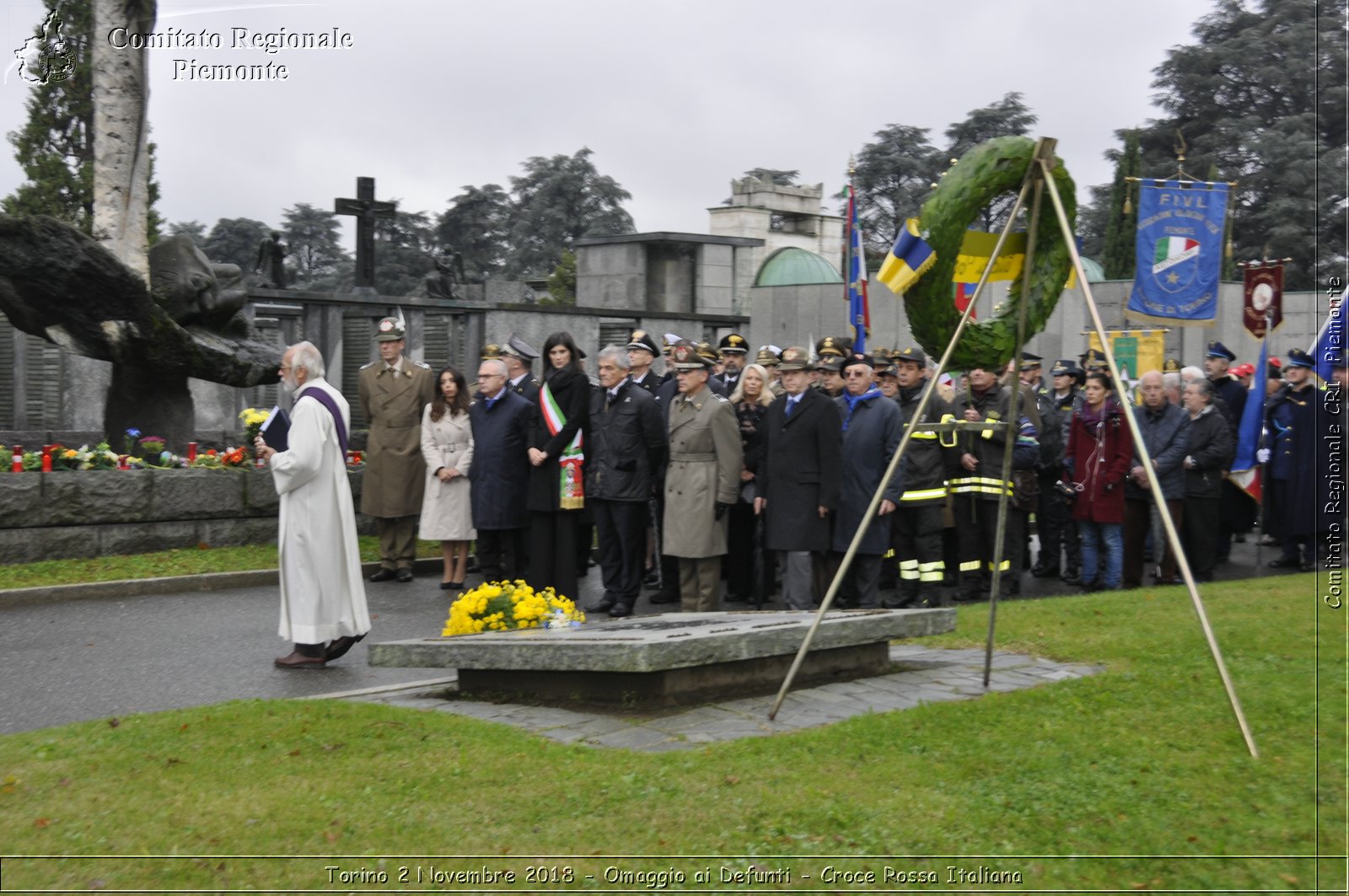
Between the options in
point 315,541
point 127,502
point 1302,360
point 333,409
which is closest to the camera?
point 315,541

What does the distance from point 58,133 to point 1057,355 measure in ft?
86.6

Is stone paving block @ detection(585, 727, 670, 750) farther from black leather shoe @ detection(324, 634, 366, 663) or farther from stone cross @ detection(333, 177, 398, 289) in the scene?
stone cross @ detection(333, 177, 398, 289)

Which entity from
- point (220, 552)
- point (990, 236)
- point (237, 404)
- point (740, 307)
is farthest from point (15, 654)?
point (740, 307)

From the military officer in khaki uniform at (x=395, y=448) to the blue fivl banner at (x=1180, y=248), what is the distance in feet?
26.6

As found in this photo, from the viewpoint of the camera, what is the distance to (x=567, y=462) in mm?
11695

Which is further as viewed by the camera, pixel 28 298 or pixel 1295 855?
pixel 28 298

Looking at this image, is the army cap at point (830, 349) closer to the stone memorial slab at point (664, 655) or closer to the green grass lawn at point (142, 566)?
the stone memorial slab at point (664, 655)

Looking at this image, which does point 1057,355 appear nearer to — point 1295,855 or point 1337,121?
point 1337,121

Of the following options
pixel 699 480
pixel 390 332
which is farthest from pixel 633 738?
pixel 390 332

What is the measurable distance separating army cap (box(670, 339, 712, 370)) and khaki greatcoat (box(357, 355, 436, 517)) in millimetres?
3160

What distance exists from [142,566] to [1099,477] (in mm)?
9063

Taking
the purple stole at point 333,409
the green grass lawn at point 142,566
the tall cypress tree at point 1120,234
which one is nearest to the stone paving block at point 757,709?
the purple stole at point 333,409

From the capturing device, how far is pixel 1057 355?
87.3 feet

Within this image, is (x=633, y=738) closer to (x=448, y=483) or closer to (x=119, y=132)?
(x=448, y=483)
